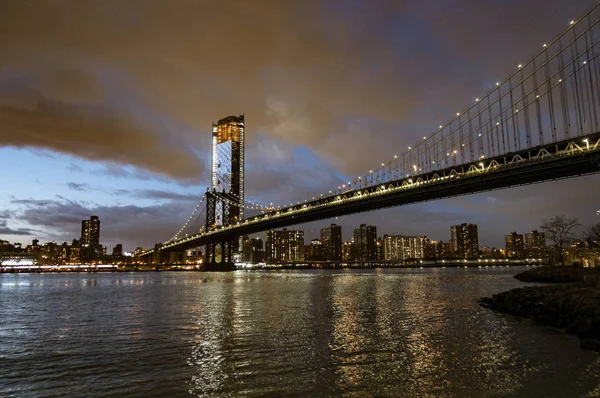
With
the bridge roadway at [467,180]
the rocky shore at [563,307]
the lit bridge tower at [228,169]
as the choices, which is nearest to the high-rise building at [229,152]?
the lit bridge tower at [228,169]

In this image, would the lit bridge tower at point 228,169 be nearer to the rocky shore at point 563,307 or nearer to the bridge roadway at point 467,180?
the bridge roadway at point 467,180

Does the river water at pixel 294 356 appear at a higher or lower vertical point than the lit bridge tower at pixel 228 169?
lower

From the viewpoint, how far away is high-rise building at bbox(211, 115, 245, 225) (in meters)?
144

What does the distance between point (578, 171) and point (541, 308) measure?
3046 centimetres

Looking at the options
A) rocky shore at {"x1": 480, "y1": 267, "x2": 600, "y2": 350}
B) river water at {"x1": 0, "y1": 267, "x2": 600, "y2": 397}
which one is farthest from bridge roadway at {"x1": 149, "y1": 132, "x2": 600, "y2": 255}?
river water at {"x1": 0, "y1": 267, "x2": 600, "y2": 397}

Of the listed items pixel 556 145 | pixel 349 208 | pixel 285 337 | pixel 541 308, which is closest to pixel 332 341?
pixel 285 337

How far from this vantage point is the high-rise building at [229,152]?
474 feet

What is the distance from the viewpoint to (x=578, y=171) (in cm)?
4425

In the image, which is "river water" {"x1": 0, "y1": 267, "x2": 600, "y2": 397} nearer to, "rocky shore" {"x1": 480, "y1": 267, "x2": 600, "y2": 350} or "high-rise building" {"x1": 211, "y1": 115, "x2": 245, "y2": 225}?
"rocky shore" {"x1": 480, "y1": 267, "x2": 600, "y2": 350}

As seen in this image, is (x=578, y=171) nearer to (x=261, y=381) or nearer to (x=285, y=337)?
(x=285, y=337)

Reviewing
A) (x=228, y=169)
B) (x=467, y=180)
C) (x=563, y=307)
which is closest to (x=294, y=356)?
(x=563, y=307)

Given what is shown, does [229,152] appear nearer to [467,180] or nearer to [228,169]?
[228,169]

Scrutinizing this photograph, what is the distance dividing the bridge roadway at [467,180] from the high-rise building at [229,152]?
175 ft

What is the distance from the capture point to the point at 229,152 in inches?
5792
